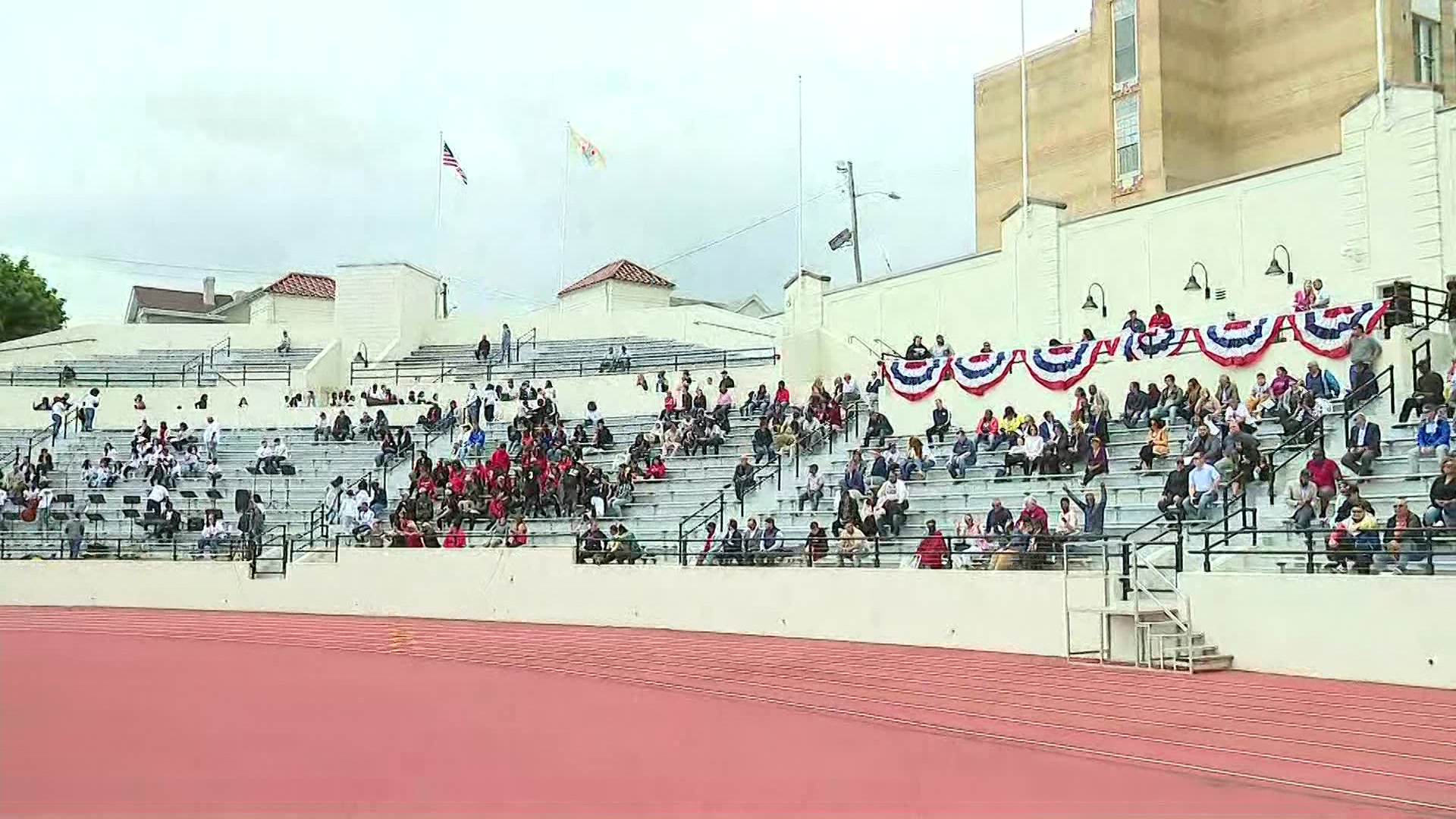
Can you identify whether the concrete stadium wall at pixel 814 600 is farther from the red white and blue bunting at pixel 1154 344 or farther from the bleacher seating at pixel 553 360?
the bleacher seating at pixel 553 360

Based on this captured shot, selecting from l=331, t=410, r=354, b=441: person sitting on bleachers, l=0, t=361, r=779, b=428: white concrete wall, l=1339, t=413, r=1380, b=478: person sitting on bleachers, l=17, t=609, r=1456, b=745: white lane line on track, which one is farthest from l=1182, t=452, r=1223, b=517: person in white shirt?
l=331, t=410, r=354, b=441: person sitting on bleachers

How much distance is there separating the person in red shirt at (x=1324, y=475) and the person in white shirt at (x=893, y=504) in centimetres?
623

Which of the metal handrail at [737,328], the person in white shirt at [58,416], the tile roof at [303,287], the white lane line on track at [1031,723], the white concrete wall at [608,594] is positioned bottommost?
the white lane line on track at [1031,723]

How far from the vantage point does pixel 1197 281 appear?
27688mm

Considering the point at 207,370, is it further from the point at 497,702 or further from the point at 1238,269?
the point at 497,702

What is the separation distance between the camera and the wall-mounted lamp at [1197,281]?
27.5 meters

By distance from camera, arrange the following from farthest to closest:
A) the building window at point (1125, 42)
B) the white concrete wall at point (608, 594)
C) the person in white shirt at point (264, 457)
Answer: the building window at point (1125, 42) < the person in white shirt at point (264, 457) < the white concrete wall at point (608, 594)

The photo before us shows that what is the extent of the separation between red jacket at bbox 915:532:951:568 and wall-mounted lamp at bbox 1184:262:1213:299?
1138cm

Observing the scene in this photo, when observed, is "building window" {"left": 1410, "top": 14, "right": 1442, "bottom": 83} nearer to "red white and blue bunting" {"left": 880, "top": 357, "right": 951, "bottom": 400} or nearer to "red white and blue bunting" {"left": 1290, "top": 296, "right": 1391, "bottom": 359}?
"red white and blue bunting" {"left": 1290, "top": 296, "right": 1391, "bottom": 359}

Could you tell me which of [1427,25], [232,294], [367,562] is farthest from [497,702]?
[232,294]

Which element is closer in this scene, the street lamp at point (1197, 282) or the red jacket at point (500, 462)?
the red jacket at point (500, 462)

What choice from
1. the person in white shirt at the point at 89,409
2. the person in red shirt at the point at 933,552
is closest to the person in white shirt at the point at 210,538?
the person in white shirt at the point at 89,409

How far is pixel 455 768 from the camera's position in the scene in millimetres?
9039

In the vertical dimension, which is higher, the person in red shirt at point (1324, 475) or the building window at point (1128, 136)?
the building window at point (1128, 136)
